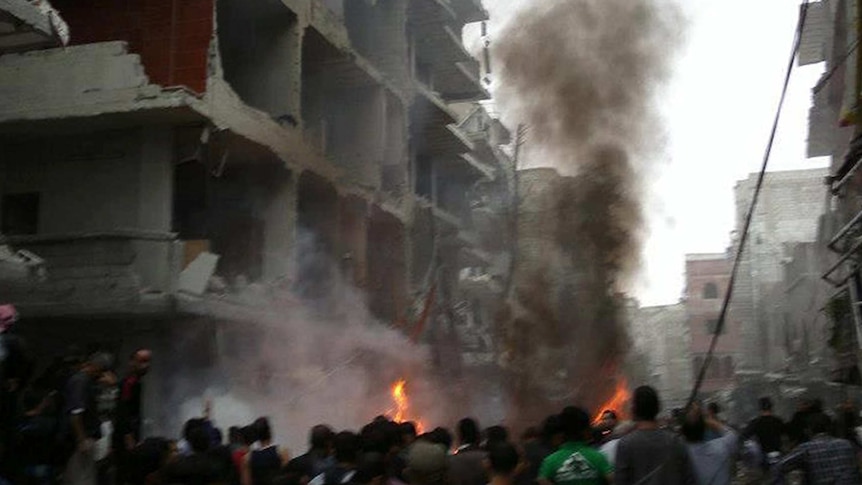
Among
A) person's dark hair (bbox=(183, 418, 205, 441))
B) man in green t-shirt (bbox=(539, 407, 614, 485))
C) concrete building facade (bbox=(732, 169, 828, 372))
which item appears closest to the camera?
man in green t-shirt (bbox=(539, 407, 614, 485))

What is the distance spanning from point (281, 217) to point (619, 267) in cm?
1410

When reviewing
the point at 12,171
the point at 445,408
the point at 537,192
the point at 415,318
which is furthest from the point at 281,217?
the point at 537,192

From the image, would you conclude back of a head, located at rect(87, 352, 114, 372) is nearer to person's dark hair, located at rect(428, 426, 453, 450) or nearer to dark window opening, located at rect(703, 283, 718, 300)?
person's dark hair, located at rect(428, 426, 453, 450)

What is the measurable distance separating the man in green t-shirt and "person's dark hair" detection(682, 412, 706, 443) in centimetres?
107

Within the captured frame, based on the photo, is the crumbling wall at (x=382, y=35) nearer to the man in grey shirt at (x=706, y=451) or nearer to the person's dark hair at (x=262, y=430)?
the person's dark hair at (x=262, y=430)

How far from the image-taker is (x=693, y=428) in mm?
6289

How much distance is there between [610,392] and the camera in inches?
1151

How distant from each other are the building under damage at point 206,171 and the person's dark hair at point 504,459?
835cm

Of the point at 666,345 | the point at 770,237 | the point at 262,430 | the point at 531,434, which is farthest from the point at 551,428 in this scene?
the point at 666,345

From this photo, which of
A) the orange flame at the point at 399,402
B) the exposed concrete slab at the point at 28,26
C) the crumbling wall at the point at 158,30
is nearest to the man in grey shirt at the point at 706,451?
the exposed concrete slab at the point at 28,26

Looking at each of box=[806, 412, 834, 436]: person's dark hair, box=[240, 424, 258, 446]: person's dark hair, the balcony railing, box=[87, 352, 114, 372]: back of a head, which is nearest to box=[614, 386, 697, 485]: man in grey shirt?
box=[806, 412, 834, 436]: person's dark hair

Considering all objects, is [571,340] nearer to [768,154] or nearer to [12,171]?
[12,171]

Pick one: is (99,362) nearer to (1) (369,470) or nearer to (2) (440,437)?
(2) (440,437)

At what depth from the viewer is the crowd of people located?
520 cm
